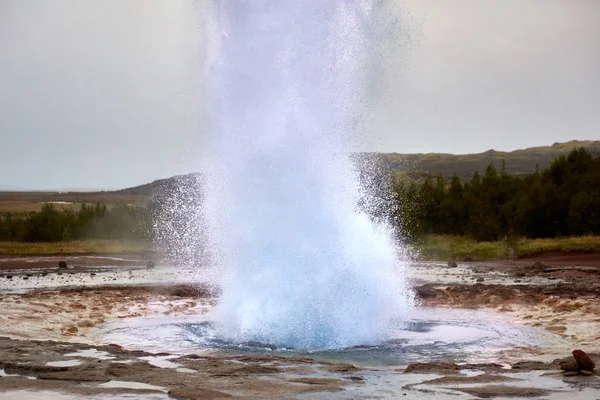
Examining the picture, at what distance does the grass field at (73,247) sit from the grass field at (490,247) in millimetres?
20169

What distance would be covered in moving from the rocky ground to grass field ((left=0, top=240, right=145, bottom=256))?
32063 mm

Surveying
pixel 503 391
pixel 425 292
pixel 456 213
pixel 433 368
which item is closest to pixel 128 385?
pixel 433 368

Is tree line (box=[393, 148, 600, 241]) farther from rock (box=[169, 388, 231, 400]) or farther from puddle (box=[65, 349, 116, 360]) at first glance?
rock (box=[169, 388, 231, 400])

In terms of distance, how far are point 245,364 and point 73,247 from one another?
5007 centimetres

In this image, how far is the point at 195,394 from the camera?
37.8 ft

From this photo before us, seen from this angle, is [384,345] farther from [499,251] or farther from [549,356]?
[499,251]

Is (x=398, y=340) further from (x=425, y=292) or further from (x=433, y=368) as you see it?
(x=425, y=292)

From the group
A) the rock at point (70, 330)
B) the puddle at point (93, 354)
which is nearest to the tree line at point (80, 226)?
the rock at point (70, 330)

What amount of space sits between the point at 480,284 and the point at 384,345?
1355 centimetres

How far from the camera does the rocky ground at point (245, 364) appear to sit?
11930 millimetres

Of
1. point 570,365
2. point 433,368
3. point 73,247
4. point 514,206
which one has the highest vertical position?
point 514,206

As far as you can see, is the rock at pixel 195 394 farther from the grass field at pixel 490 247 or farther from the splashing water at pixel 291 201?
the grass field at pixel 490 247

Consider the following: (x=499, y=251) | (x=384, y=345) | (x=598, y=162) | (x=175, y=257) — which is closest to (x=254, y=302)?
(x=384, y=345)

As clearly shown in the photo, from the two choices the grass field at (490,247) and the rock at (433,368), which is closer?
the rock at (433,368)
